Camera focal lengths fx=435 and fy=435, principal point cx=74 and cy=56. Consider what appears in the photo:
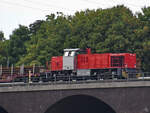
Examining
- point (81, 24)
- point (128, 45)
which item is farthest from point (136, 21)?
point (81, 24)

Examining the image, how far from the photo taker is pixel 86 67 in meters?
55.3

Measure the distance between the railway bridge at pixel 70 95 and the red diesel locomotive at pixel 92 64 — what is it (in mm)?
3673

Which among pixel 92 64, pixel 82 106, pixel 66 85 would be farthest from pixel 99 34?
Answer: pixel 66 85

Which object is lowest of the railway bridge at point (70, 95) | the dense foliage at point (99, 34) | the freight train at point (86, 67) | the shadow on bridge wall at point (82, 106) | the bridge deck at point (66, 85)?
the shadow on bridge wall at point (82, 106)

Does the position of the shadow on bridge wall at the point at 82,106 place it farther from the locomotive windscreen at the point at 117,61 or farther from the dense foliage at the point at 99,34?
the dense foliage at the point at 99,34

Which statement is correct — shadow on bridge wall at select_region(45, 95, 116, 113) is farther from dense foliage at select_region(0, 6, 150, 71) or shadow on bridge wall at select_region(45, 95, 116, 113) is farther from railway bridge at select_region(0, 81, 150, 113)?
dense foliage at select_region(0, 6, 150, 71)

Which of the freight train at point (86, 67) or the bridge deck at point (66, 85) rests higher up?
the freight train at point (86, 67)

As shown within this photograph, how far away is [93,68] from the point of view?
55.0 m

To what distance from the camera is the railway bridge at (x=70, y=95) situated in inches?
1661

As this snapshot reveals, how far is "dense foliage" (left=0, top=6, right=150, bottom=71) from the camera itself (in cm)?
6662

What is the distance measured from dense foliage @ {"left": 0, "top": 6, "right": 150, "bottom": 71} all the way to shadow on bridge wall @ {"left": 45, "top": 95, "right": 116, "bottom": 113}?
1248 centimetres

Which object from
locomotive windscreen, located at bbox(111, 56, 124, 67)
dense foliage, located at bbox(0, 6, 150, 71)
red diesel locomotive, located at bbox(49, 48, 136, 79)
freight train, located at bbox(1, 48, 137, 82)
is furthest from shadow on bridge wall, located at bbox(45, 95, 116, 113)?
dense foliage, located at bbox(0, 6, 150, 71)

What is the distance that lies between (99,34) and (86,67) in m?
14.9

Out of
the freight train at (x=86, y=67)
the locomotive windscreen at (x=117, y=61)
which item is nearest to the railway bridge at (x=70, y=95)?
the freight train at (x=86, y=67)
